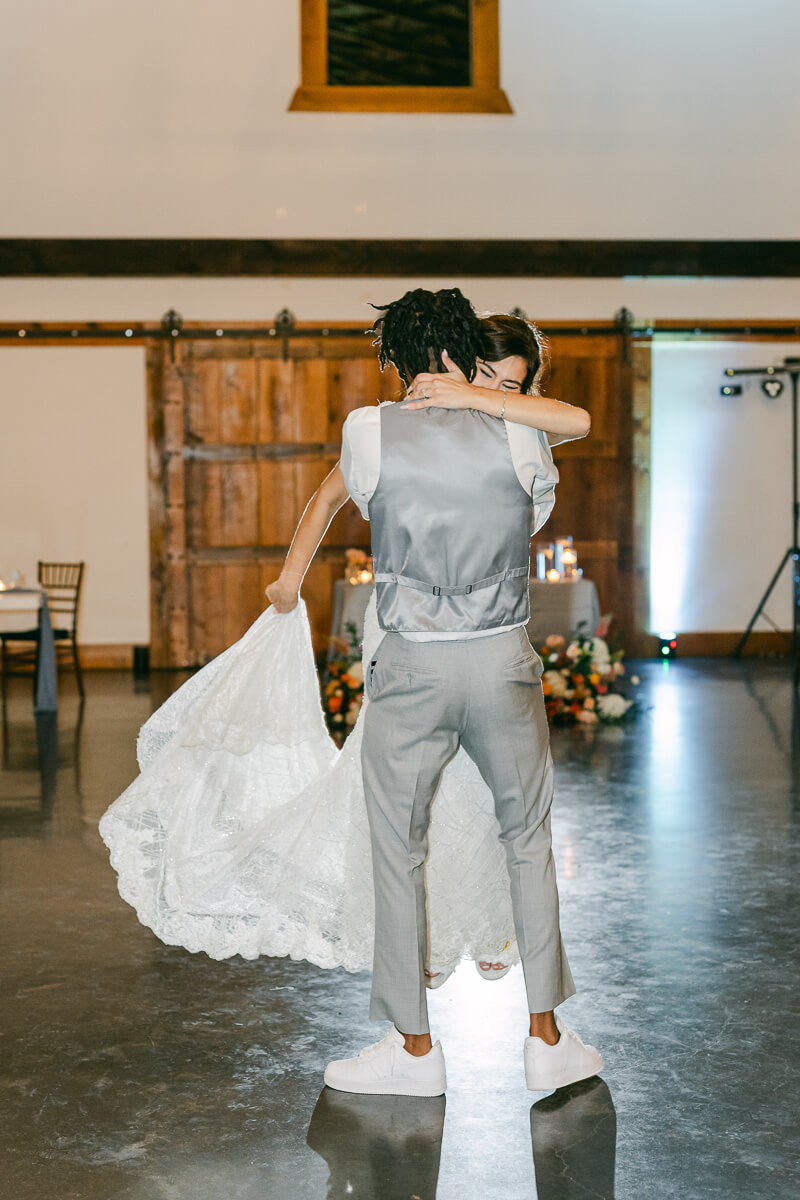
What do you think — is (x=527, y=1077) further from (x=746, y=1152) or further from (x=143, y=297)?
(x=143, y=297)

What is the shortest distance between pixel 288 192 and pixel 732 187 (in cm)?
329

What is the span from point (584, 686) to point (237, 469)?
3.90m

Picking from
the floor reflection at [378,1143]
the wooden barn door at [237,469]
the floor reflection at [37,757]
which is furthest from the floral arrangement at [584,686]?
the floor reflection at [378,1143]

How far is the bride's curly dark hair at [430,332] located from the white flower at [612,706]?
465 cm

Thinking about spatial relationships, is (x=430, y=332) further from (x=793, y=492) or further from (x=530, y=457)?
(x=793, y=492)

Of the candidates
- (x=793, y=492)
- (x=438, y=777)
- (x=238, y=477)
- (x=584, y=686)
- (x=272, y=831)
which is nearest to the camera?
(x=438, y=777)

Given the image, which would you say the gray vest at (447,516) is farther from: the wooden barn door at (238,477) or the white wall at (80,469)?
the white wall at (80,469)

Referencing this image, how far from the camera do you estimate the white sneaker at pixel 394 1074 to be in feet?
8.08

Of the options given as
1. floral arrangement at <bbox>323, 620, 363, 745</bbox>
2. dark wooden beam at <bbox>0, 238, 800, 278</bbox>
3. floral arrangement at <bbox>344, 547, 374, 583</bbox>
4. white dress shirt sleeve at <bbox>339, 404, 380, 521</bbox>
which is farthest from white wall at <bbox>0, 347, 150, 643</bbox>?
white dress shirt sleeve at <bbox>339, 404, 380, 521</bbox>

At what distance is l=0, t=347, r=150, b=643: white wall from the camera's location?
383 inches

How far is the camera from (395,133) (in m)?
9.56

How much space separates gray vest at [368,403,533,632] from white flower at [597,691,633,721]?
459 centimetres

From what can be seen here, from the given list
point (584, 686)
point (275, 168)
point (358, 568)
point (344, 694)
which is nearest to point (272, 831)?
point (344, 694)

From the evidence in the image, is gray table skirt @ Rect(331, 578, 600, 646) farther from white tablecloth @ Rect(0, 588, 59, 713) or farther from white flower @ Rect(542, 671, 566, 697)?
white tablecloth @ Rect(0, 588, 59, 713)
